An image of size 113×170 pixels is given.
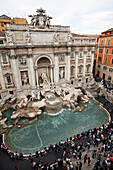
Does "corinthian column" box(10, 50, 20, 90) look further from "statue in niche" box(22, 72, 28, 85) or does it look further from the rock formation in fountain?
the rock formation in fountain

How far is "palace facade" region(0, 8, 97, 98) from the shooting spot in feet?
68.9

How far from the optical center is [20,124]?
16875 millimetres

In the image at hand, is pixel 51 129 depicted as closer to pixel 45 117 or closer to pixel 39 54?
pixel 45 117

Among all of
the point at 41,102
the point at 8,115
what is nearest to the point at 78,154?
the point at 41,102

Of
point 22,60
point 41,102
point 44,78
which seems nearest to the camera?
point 41,102

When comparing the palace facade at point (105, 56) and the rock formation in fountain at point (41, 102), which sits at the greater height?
the palace facade at point (105, 56)

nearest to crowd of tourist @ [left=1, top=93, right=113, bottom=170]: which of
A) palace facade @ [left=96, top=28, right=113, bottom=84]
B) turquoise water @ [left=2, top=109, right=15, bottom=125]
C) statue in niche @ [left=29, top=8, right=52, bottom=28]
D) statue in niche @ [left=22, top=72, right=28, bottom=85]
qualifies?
turquoise water @ [left=2, top=109, right=15, bottom=125]

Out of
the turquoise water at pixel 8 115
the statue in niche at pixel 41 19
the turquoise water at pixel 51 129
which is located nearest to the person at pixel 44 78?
the turquoise water at pixel 51 129

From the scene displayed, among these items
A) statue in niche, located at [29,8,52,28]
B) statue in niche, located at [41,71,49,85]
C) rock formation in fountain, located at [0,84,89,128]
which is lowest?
rock formation in fountain, located at [0,84,89,128]

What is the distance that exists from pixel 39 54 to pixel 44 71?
14.6 ft

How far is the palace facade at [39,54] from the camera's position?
68.9 ft

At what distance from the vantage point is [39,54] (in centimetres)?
2336

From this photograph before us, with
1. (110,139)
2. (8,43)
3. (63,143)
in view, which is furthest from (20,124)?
(8,43)

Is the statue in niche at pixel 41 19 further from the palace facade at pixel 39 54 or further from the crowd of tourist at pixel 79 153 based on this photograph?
the crowd of tourist at pixel 79 153
